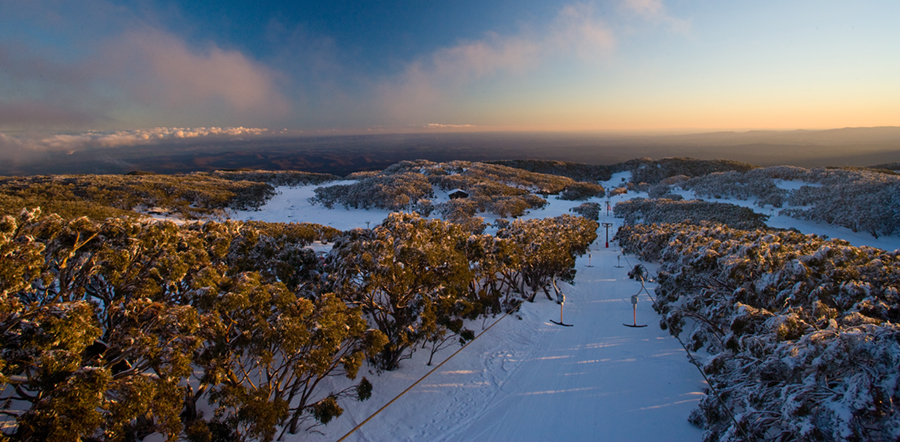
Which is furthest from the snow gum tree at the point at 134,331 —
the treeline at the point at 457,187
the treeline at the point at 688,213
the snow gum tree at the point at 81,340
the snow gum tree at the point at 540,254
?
the treeline at the point at 688,213

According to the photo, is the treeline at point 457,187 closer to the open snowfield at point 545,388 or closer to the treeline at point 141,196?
the treeline at point 141,196

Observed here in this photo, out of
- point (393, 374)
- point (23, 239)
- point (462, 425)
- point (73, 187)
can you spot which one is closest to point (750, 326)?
point (462, 425)

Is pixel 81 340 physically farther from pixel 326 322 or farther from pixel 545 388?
pixel 545 388

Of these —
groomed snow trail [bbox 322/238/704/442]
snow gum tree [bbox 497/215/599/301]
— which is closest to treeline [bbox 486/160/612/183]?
snow gum tree [bbox 497/215/599/301]

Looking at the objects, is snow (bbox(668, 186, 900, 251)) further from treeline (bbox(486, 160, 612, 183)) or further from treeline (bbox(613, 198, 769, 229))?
treeline (bbox(486, 160, 612, 183))

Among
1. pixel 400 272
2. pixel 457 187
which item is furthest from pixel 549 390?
pixel 457 187
